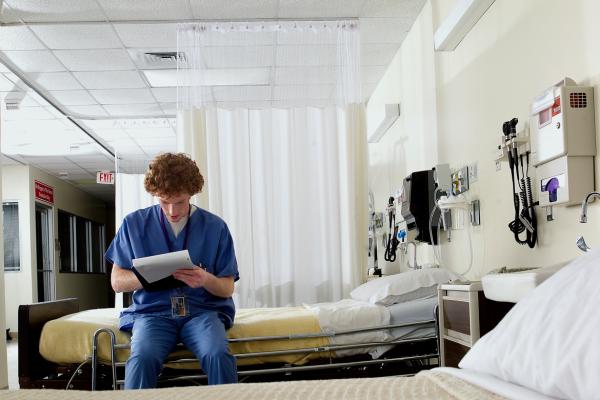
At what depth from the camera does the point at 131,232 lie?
116 inches

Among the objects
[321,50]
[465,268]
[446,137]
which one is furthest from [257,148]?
[465,268]

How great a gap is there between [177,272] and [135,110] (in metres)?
4.38

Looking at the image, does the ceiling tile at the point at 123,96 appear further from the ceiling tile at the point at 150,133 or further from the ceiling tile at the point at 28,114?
the ceiling tile at the point at 150,133

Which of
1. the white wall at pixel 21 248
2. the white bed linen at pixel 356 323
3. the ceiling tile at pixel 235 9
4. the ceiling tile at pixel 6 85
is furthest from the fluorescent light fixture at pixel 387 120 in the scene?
the white wall at pixel 21 248

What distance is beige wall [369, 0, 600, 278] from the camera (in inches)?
96.7

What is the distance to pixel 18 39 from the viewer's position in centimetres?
475

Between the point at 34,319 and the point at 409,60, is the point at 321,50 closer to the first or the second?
the point at 409,60

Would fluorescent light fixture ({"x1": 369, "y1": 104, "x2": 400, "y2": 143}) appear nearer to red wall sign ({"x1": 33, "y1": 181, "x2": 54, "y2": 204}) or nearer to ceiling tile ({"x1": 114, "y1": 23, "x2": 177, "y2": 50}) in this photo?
ceiling tile ({"x1": 114, "y1": 23, "x2": 177, "y2": 50})

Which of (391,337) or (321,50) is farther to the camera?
(321,50)

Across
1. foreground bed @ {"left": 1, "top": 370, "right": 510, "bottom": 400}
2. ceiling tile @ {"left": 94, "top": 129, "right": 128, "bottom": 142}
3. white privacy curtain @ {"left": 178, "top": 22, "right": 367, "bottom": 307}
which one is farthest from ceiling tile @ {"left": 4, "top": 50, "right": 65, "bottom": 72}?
foreground bed @ {"left": 1, "top": 370, "right": 510, "bottom": 400}

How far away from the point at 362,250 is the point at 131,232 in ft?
6.15

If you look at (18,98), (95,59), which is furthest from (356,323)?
(18,98)

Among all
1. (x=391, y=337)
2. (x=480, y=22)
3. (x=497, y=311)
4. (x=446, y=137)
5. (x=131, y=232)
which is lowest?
(x=391, y=337)

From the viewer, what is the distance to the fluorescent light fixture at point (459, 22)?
323cm
